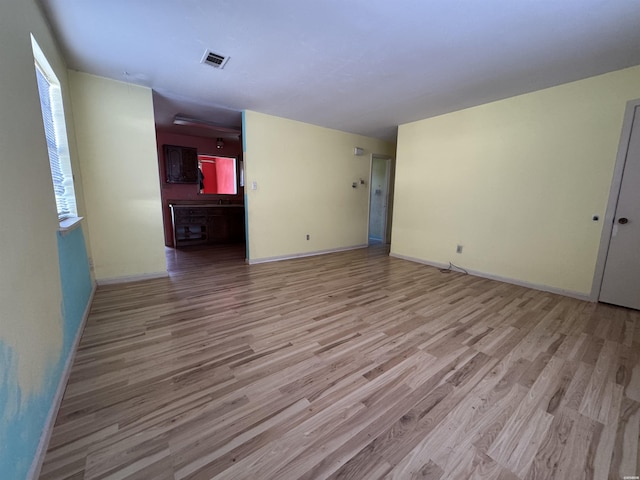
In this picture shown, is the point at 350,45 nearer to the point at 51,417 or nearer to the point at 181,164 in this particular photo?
the point at 51,417

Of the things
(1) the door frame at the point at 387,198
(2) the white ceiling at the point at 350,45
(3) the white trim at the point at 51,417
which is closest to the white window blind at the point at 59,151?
(2) the white ceiling at the point at 350,45

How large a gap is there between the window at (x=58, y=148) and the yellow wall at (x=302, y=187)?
2.18 metres

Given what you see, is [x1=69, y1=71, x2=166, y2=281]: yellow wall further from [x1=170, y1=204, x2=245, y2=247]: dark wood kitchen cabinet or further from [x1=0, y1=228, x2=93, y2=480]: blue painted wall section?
[x1=170, y1=204, x2=245, y2=247]: dark wood kitchen cabinet

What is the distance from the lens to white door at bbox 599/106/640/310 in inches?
103

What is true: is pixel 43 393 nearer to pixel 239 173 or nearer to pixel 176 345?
pixel 176 345

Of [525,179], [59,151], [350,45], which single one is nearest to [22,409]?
[59,151]

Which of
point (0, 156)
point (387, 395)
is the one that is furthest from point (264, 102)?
point (387, 395)

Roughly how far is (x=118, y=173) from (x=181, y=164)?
108 inches

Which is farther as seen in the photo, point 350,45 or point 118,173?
point 118,173

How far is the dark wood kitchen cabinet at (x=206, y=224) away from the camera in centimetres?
566

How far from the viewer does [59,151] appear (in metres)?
2.46

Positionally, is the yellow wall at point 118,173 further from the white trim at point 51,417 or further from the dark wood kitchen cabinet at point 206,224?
the dark wood kitchen cabinet at point 206,224

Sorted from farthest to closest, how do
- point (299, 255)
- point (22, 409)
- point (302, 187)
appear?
1. point (299, 255)
2. point (302, 187)
3. point (22, 409)

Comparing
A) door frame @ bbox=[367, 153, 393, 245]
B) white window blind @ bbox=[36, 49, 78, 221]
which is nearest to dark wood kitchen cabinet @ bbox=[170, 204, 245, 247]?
white window blind @ bbox=[36, 49, 78, 221]
